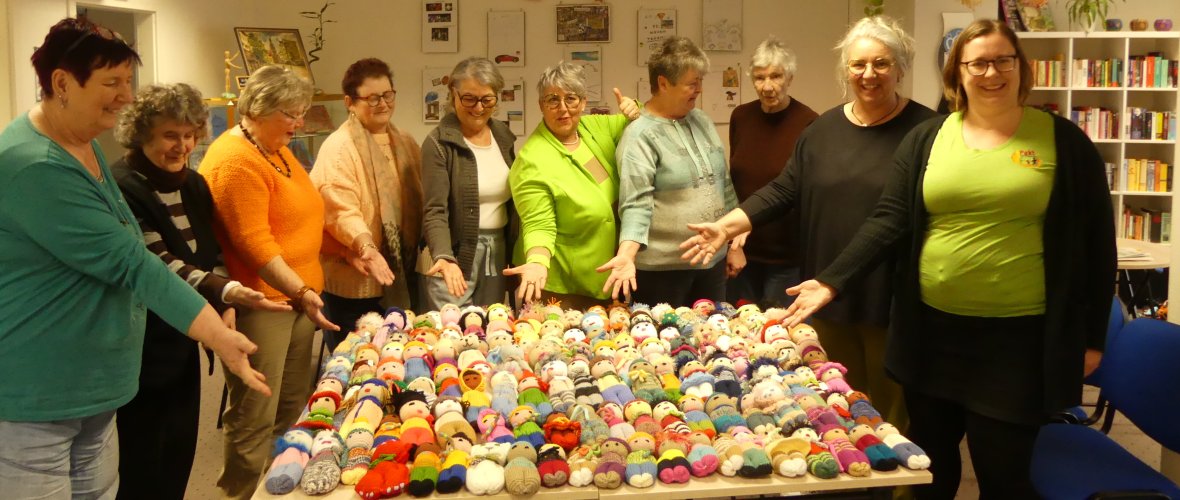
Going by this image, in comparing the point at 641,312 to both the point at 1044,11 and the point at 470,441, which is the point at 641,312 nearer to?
the point at 470,441

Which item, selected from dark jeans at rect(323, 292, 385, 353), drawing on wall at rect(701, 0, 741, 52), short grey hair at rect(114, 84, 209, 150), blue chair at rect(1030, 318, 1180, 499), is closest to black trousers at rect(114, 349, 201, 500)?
short grey hair at rect(114, 84, 209, 150)

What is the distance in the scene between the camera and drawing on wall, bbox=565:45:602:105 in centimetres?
646

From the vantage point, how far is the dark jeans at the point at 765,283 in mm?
3564

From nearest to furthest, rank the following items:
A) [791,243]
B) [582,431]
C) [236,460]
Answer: [582,431] < [236,460] < [791,243]

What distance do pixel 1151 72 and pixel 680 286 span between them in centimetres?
516

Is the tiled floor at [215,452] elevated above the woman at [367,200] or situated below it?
below

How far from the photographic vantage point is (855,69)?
2715mm

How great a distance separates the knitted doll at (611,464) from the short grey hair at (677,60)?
158cm

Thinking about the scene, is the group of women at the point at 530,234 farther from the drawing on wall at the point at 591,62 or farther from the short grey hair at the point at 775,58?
the drawing on wall at the point at 591,62

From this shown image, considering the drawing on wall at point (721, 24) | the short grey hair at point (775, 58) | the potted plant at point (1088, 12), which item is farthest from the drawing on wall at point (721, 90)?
the short grey hair at point (775, 58)

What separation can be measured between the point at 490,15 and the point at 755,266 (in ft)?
11.3

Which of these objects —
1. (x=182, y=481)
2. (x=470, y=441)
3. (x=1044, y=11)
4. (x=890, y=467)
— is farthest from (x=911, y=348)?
(x=1044, y=11)

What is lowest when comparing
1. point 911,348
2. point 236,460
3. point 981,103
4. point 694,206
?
point 236,460

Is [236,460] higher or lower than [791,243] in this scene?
lower
